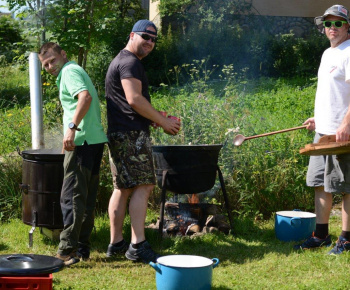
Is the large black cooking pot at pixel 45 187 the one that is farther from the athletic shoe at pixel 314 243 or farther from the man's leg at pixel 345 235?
the man's leg at pixel 345 235

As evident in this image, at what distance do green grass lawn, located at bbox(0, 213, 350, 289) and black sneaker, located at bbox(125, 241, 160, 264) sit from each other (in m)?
0.08

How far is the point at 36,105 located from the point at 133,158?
1.79 metres

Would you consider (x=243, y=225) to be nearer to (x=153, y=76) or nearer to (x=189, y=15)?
(x=153, y=76)

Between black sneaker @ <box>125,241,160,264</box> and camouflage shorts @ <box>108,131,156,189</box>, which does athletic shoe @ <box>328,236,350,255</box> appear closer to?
black sneaker @ <box>125,241,160,264</box>

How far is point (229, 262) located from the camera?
4.71 m

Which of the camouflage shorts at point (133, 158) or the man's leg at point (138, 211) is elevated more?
the camouflage shorts at point (133, 158)

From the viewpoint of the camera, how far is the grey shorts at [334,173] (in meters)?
4.59

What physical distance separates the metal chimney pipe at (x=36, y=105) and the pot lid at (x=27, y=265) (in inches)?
103

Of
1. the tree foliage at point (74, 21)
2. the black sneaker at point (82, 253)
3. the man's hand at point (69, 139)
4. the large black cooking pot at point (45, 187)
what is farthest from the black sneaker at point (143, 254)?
the tree foliage at point (74, 21)

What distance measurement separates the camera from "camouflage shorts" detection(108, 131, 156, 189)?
4.66 meters

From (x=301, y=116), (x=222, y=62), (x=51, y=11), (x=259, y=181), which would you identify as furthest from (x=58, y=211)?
(x=222, y=62)

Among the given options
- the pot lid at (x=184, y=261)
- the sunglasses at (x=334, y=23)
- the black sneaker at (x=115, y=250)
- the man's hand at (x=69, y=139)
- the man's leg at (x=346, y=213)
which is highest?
the sunglasses at (x=334, y=23)

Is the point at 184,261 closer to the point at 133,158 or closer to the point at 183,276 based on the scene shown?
the point at 183,276

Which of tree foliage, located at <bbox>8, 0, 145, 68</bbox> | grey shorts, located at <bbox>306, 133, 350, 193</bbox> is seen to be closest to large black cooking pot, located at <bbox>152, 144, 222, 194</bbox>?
grey shorts, located at <bbox>306, 133, 350, 193</bbox>
